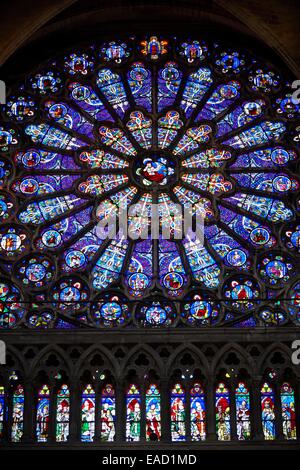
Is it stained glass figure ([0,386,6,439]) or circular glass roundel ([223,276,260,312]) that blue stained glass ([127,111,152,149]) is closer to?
circular glass roundel ([223,276,260,312])

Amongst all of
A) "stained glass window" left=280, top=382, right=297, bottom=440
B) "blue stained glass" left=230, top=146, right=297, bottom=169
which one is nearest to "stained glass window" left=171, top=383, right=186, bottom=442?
"stained glass window" left=280, top=382, right=297, bottom=440

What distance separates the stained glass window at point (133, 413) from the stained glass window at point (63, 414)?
0.86 m

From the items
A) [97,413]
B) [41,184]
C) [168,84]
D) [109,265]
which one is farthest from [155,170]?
[97,413]

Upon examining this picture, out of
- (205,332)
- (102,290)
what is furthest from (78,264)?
(205,332)

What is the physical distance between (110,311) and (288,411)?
3067 mm

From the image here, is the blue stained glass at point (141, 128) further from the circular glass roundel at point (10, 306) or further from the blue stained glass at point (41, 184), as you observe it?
the circular glass roundel at point (10, 306)

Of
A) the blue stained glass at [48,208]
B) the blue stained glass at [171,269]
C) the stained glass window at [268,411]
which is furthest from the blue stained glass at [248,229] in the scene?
the stained glass window at [268,411]

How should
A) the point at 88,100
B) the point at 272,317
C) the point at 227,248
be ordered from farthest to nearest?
1. the point at 88,100
2. the point at 227,248
3. the point at 272,317

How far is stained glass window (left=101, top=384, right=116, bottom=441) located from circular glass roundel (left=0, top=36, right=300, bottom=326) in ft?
3.58

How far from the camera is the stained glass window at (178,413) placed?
17.3 metres

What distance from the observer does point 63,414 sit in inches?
688

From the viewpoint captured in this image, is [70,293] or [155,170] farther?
[155,170]

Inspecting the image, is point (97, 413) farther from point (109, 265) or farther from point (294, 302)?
point (294, 302)

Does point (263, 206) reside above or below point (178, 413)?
above
